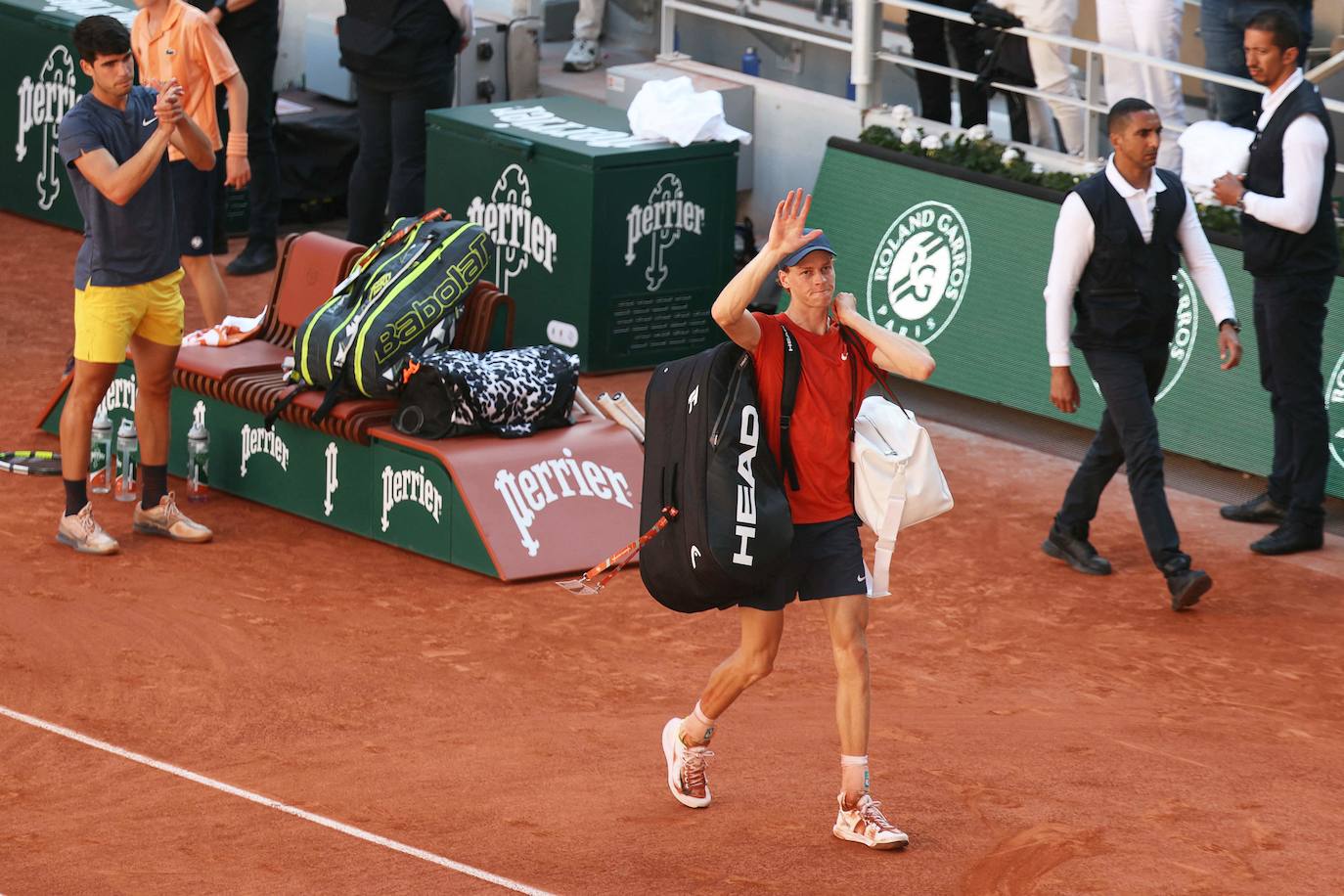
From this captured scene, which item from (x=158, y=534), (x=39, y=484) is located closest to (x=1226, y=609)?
(x=158, y=534)

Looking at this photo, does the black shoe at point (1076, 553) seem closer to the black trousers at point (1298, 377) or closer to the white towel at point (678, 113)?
the black trousers at point (1298, 377)

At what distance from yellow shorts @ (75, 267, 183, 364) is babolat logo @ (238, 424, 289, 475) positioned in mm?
858

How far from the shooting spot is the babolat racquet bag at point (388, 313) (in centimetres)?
969

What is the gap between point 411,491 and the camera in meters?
9.69

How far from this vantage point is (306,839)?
22.3 feet

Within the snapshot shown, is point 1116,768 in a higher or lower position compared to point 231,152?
lower

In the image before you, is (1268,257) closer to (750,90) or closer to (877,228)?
(877,228)

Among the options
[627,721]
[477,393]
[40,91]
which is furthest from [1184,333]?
[40,91]

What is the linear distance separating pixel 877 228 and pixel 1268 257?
10.6 feet

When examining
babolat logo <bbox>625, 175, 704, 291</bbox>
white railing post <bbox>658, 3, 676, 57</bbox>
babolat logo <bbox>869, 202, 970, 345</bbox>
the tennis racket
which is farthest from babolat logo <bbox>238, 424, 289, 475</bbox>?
white railing post <bbox>658, 3, 676, 57</bbox>

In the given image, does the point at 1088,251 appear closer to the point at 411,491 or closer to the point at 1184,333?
the point at 1184,333

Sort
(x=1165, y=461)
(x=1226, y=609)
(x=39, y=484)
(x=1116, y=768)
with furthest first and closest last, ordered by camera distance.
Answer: (x=1165, y=461) < (x=39, y=484) < (x=1226, y=609) < (x=1116, y=768)

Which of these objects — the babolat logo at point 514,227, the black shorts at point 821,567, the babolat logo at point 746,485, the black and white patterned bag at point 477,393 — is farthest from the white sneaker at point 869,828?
the babolat logo at point 514,227

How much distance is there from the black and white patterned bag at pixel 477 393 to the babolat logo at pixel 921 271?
2.96 meters
